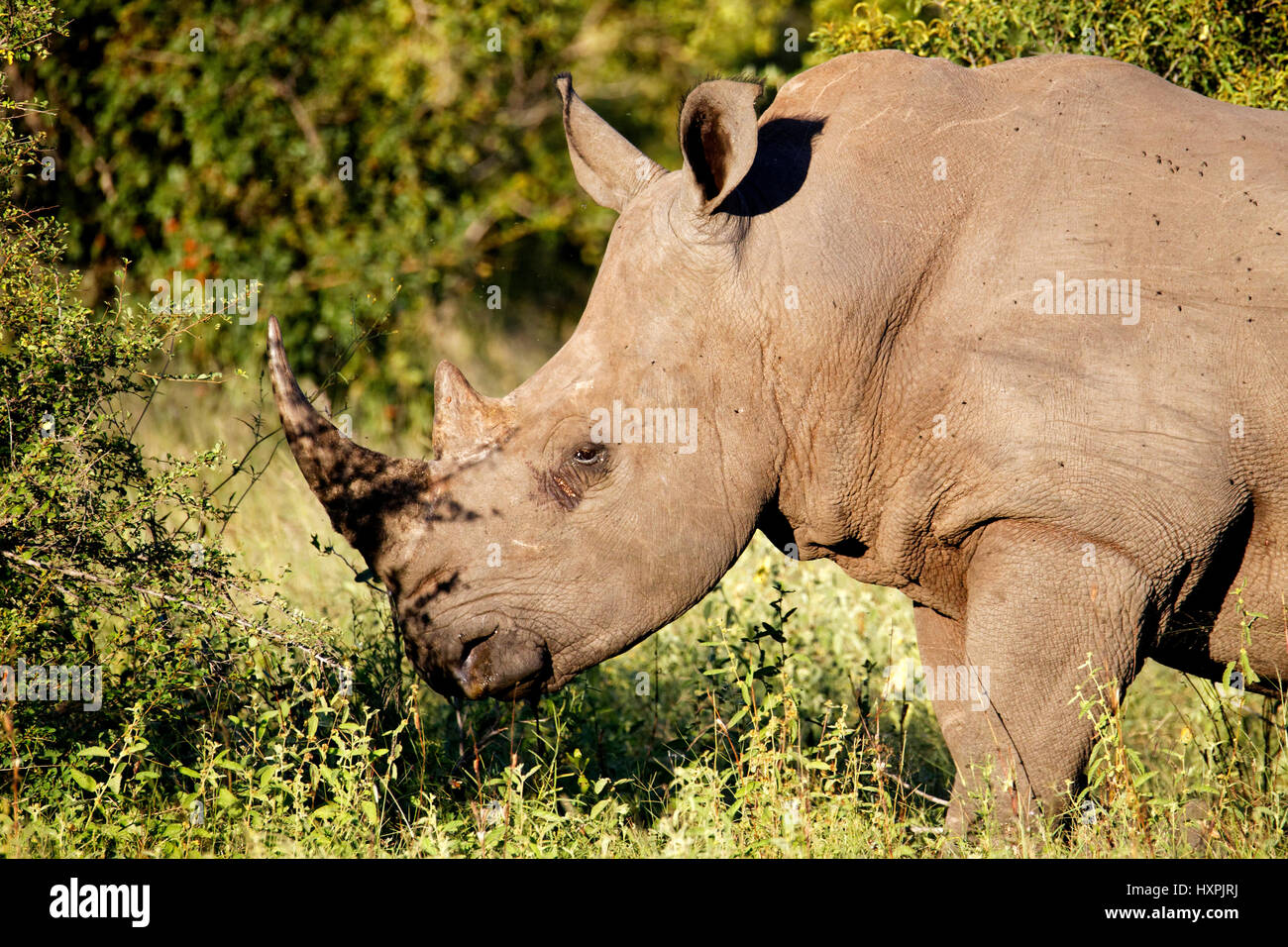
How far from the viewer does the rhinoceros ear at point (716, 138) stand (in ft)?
14.1

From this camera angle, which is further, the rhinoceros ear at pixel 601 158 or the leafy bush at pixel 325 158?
the leafy bush at pixel 325 158

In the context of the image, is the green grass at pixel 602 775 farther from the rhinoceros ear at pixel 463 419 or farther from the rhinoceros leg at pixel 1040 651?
the rhinoceros ear at pixel 463 419

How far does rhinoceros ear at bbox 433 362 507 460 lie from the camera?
4664 mm

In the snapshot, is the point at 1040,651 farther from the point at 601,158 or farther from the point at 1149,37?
the point at 1149,37

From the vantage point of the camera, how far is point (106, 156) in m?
10.4

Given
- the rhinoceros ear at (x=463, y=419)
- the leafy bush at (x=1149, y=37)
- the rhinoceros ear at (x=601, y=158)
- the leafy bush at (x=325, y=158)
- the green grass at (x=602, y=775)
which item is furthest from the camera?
the leafy bush at (x=325, y=158)

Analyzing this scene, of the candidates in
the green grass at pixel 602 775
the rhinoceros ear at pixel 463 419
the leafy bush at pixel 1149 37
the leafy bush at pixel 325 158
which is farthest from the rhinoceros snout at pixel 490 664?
the leafy bush at pixel 325 158

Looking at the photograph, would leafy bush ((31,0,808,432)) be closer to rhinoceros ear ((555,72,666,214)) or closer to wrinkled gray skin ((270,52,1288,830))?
rhinoceros ear ((555,72,666,214))

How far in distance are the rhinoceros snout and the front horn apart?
42 centimetres

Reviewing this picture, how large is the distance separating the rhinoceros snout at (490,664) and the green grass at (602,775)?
0.23 m

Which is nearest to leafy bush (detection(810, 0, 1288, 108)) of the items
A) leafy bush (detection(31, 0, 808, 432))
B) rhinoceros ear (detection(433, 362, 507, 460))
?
rhinoceros ear (detection(433, 362, 507, 460))

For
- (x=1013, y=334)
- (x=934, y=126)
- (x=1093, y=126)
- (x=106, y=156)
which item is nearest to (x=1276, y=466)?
(x=1013, y=334)

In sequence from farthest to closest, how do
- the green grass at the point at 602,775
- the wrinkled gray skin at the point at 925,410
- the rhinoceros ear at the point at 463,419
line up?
the rhinoceros ear at the point at 463,419 → the green grass at the point at 602,775 → the wrinkled gray skin at the point at 925,410

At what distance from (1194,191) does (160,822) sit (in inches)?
149
